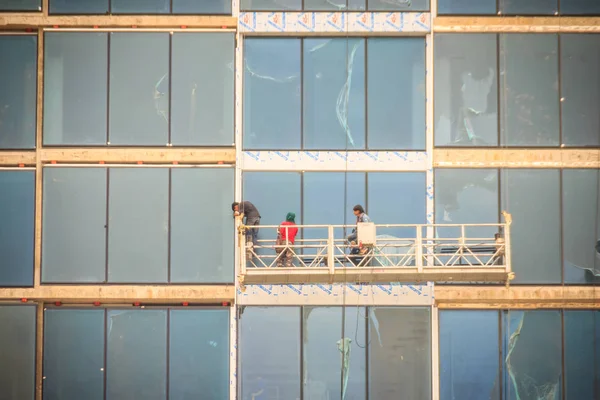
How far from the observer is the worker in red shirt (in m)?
22.2

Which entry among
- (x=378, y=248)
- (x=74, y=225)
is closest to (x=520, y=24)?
(x=378, y=248)

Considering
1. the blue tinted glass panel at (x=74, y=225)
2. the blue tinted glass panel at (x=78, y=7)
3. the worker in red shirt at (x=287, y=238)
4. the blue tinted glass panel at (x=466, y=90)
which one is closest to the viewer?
the worker in red shirt at (x=287, y=238)

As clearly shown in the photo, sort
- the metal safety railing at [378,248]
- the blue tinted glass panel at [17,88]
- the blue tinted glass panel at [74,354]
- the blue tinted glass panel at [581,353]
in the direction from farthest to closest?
the blue tinted glass panel at [17,88]
the blue tinted glass panel at [74,354]
the blue tinted glass panel at [581,353]
the metal safety railing at [378,248]

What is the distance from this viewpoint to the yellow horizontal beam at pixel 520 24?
2506 centimetres

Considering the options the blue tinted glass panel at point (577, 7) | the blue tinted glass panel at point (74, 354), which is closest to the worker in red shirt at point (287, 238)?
the blue tinted glass panel at point (74, 354)

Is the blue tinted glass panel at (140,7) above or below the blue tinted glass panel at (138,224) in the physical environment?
above

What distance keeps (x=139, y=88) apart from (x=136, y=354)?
278 inches

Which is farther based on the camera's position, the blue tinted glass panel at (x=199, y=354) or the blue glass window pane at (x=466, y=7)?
the blue glass window pane at (x=466, y=7)

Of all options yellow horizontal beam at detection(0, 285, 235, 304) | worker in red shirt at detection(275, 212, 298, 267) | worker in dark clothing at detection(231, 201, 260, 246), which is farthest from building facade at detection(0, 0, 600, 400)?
worker in red shirt at detection(275, 212, 298, 267)

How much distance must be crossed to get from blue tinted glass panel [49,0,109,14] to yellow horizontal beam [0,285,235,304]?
737 centimetres

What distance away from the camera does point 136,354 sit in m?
24.5

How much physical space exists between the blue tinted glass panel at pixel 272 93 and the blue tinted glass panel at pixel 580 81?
7.12 metres

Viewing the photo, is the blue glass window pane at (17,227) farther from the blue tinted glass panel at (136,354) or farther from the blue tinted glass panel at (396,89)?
the blue tinted glass panel at (396,89)

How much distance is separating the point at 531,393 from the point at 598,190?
18.5 ft
